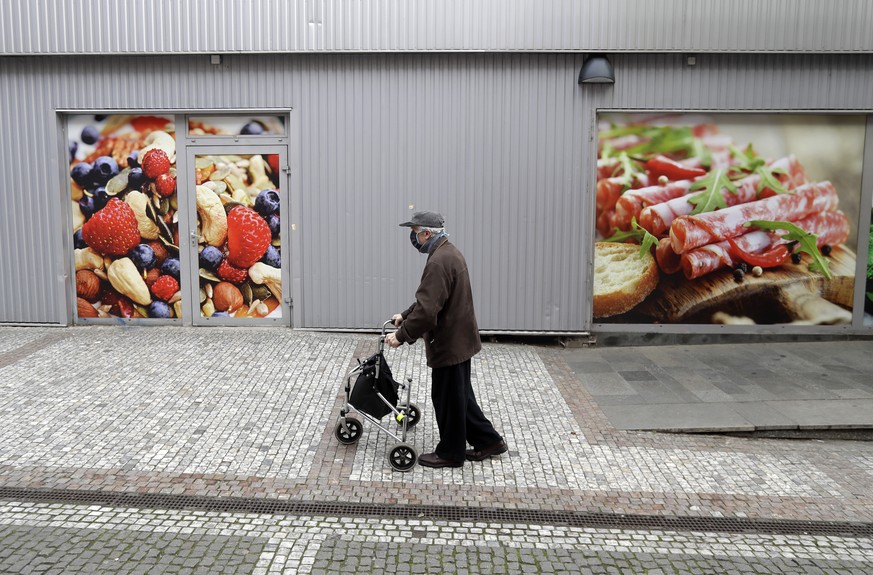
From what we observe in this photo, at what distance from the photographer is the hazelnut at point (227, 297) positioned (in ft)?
31.2

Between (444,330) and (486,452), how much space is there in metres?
1.08

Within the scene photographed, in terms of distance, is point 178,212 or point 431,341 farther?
point 178,212

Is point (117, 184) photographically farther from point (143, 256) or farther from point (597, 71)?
point (597, 71)

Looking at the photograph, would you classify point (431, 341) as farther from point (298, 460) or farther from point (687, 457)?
point (687, 457)

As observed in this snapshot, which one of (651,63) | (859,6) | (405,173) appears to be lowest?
(405,173)

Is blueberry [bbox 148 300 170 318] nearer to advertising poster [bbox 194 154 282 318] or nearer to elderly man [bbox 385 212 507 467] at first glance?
advertising poster [bbox 194 154 282 318]

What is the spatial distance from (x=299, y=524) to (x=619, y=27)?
685 cm

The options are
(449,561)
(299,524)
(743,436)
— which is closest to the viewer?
(449,561)

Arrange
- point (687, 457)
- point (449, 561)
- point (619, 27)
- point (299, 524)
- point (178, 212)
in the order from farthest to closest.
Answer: point (178, 212), point (619, 27), point (687, 457), point (299, 524), point (449, 561)

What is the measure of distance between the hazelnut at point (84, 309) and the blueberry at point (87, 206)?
116 cm

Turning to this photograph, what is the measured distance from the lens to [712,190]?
9047 mm

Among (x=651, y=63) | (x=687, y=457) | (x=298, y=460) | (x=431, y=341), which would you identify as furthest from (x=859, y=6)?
(x=298, y=460)

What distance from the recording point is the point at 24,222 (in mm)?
9391

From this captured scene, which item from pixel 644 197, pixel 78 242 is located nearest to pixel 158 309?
pixel 78 242
